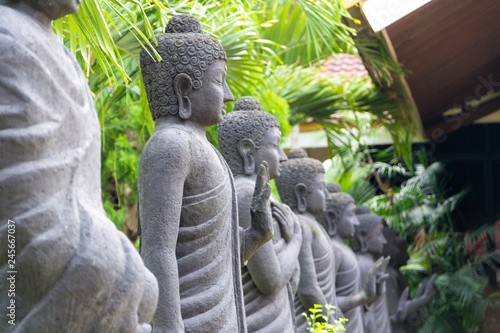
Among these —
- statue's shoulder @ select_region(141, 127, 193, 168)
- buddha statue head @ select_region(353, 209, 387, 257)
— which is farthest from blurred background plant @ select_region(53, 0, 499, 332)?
statue's shoulder @ select_region(141, 127, 193, 168)

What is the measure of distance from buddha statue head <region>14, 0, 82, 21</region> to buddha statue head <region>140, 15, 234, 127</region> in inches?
45.3

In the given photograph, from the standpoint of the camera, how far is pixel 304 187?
554 centimetres

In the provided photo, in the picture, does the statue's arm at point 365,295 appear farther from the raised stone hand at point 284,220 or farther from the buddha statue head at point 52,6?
the buddha statue head at point 52,6

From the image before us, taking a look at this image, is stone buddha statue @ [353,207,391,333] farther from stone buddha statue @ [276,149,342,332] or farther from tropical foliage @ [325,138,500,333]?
tropical foliage @ [325,138,500,333]

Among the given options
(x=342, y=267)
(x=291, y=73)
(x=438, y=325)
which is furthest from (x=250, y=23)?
(x=438, y=325)

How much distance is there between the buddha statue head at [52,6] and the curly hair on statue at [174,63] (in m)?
1.15

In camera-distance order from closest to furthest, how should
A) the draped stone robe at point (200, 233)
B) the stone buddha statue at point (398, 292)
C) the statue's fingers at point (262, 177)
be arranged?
1. the draped stone robe at point (200, 233)
2. the statue's fingers at point (262, 177)
3. the stone buddha statue at point (398, 292)

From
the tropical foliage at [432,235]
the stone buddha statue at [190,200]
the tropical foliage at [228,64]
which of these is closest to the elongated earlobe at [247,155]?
the stone buddha statue at [190,200]

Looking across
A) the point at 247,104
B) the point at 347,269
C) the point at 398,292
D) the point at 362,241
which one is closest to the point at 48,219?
the point at 247,104

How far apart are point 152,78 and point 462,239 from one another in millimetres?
9779

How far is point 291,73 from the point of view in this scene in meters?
9.74

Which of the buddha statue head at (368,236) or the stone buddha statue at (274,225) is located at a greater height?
the stone buddha statue at (274,225)

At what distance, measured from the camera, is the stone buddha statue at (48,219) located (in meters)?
1.87

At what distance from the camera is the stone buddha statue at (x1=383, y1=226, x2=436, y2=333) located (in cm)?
820
